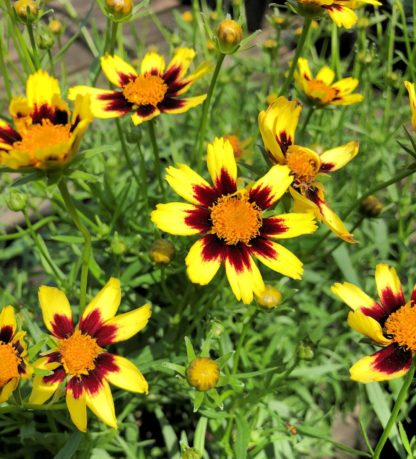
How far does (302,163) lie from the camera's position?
890 millimetres

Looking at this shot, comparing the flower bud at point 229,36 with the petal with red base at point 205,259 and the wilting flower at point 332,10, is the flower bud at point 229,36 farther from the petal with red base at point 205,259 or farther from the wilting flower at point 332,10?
the petal with red base at point 205,259

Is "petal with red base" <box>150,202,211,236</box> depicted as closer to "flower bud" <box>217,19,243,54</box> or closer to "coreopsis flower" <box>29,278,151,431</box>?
"coreopsis flower" <box>29,278,151,431</box>

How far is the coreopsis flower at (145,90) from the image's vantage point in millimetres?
903

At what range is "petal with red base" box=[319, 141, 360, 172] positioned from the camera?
992 millimetres

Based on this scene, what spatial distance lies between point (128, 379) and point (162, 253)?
21 cm

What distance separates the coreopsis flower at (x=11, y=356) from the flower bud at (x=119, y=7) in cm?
49

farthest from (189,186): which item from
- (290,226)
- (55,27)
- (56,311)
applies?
(55,27)

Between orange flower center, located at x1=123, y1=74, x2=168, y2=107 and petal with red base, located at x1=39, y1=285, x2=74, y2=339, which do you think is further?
orange flower center, located at x1=123, y1=74, x2=168, y2=107

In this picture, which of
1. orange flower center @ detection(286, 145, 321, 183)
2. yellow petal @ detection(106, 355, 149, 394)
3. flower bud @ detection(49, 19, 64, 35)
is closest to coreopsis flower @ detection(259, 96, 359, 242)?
orange flower center @ detection(286, 145, 321, 183)

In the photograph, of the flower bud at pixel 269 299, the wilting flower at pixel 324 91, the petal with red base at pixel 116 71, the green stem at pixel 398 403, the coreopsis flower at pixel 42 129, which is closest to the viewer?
the coreopsis flower at pixel 42 129

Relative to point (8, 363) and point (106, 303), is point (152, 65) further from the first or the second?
point (8, 363)

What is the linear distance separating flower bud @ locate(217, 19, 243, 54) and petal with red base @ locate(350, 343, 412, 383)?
0.50 meters

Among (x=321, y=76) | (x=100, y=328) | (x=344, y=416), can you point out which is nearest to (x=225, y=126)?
(x=321, y=76)

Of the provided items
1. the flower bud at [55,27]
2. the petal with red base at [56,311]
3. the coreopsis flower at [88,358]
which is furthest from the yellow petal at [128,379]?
the flower bud at [55,27]
